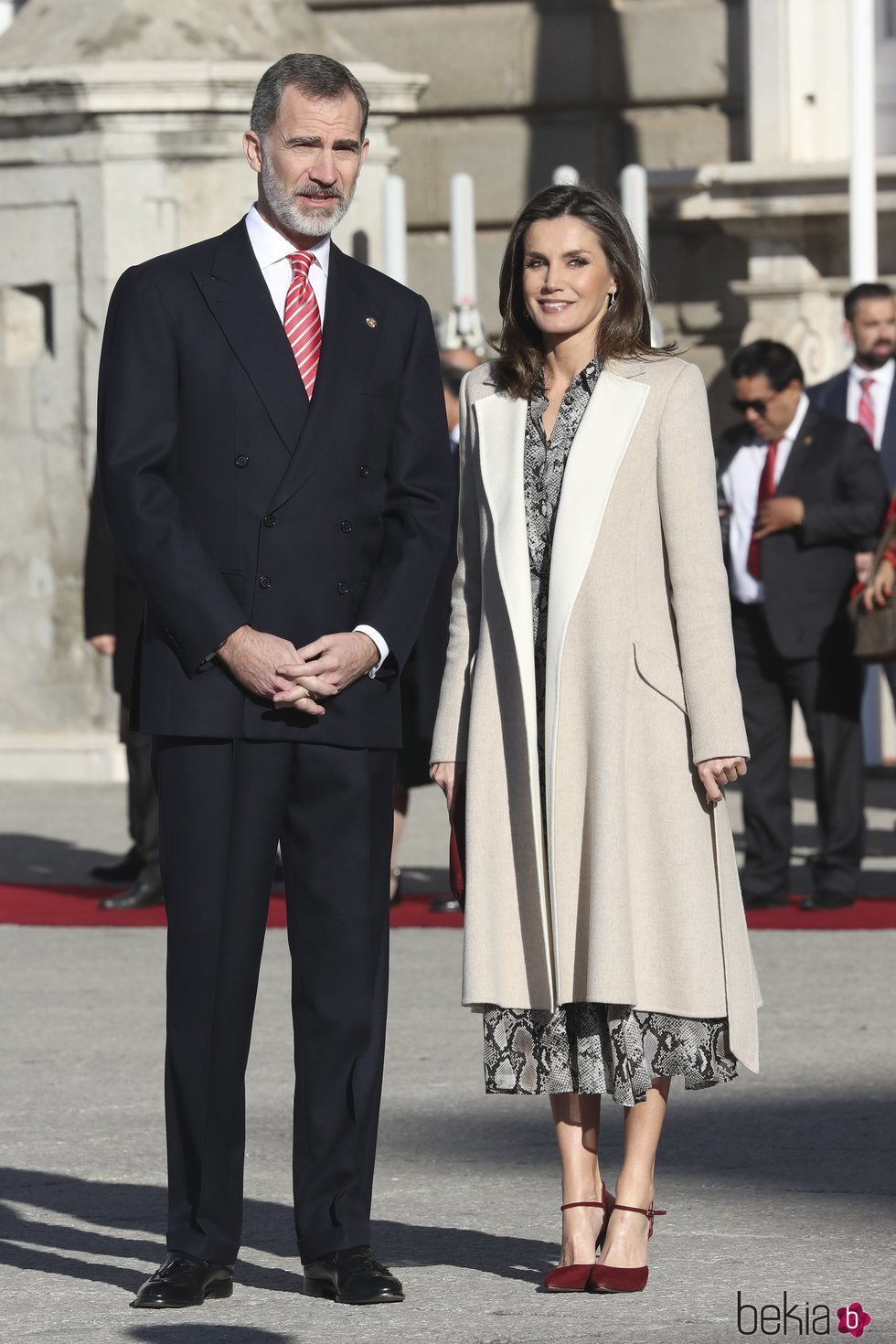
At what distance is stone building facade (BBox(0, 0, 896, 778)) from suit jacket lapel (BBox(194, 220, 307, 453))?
779 centimetres

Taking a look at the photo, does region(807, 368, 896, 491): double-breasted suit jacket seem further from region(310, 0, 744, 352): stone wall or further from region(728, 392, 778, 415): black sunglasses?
region(310, 0, 744, 352): stone wall

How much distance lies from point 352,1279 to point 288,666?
3.43 feet

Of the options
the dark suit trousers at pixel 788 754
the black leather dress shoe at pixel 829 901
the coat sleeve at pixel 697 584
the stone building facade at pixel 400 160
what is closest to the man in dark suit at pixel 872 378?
the stone building facade at pixel 400 160

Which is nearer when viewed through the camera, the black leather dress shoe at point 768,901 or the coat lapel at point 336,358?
the coat lapel at point 336,358

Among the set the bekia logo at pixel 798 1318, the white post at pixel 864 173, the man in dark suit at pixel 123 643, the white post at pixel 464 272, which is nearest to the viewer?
the bekia logo at pixel 798 1318

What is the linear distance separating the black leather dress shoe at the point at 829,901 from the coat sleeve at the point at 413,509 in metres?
4.45

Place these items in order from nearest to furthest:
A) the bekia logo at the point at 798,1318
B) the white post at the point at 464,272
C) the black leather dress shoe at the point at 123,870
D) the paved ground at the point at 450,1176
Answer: the bekia logo at the point at 798,1318
the paved ground at the point at 450,1176
the black leather dress shoe at the point at 123,870
the white post at the point at 464,272

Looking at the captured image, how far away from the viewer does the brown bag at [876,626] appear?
879 cm

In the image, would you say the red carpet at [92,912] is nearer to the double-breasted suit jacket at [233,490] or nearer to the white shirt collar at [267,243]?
the double-breasted suit jacket at [233,490]

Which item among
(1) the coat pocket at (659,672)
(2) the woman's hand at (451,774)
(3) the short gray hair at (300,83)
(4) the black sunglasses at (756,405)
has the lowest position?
(2) the woman's hand at (451,774)

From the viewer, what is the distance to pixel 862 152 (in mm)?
12773

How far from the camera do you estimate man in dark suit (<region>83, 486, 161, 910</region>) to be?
9.44 meters

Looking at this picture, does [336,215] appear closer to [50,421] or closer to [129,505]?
[129,505]

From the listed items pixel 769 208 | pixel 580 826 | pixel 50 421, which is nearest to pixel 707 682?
pixel 580 826
